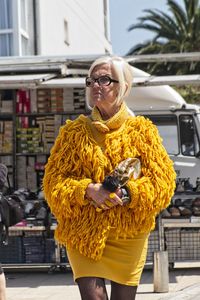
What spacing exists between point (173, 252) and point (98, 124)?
658cm

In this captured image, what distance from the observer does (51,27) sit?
2262 cm

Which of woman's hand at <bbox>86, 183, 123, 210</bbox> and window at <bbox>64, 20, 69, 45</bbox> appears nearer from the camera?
woman's hand at <bbox>86, 183, 123, 210</bbox>

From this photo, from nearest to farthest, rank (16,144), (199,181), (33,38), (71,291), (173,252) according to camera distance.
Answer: (71,291), (173,252), (199,181), (16,144), (33,38)

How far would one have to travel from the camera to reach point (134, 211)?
4.03m

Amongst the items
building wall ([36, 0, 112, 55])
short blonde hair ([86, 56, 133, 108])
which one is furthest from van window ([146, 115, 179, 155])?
short blonde hair ([86, 56, 133, 108])

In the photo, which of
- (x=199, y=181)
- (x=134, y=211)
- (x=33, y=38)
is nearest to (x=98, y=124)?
(x=134, y=211)

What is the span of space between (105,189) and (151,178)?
0.30 metres

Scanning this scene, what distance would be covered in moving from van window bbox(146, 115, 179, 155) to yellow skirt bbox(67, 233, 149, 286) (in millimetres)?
10599

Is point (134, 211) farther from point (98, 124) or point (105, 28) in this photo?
point (105, 28)

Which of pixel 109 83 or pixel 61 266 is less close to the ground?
pixel 109 83

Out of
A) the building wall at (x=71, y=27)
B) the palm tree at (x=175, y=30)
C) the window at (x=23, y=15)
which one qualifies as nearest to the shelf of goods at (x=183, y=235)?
the window at (x=23, y=15)

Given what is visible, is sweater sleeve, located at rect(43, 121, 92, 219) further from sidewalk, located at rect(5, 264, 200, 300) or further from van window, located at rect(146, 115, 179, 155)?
van window, located at rect(146, 115, 179, 155)

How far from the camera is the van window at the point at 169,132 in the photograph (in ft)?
47.9

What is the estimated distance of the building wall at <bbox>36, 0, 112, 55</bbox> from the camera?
21.9m
